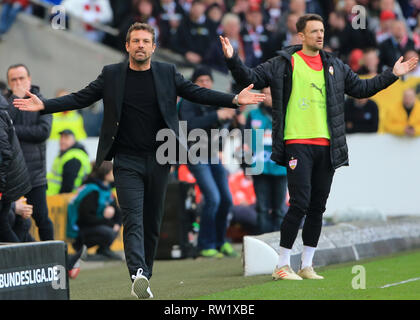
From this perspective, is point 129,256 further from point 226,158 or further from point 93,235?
point 226,158

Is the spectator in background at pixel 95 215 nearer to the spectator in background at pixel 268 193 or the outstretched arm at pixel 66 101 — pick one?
the spectator in background at pixel 268 193

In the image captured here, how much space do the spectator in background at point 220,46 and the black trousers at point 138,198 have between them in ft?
31.3

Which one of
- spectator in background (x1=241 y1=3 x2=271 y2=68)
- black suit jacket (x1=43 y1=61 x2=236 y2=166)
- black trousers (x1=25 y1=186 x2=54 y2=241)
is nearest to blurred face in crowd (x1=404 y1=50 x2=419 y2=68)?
spectator in background (x1=241 y1=3 x2=271 y2=68)

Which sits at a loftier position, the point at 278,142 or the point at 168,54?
the point at 168,54

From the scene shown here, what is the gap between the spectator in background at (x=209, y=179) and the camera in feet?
41.7

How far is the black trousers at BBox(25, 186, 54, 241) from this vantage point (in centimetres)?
1073

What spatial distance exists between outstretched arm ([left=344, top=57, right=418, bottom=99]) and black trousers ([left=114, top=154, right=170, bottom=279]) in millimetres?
1932

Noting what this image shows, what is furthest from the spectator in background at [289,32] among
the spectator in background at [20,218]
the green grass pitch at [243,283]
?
the spectator in background at [20,218]

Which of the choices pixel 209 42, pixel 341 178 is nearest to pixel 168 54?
pixel 209 42

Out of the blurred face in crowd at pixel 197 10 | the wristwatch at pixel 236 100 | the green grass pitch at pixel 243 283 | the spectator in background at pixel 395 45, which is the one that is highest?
the blurred face in crowd at pixel 197 10

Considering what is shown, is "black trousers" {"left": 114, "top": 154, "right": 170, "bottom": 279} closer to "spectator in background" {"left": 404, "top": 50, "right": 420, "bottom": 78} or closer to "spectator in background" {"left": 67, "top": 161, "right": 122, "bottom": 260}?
"spectator in background" {"left": 67, "top": 161, "right": 122, "bottom": 260}

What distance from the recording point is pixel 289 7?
19344mm

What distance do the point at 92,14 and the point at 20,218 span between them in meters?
11.4

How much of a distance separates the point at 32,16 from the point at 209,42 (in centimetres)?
353
